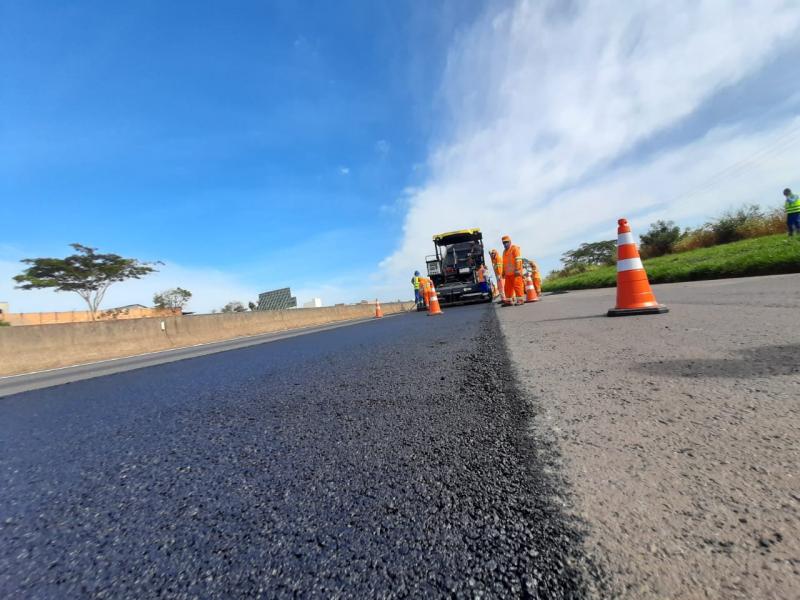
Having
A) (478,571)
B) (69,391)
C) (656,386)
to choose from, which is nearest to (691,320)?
(656,386)

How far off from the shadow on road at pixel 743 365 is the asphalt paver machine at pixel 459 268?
1299 centimetres

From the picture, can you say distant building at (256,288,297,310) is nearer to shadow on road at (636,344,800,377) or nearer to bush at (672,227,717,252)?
bush at (672,227,717,252)

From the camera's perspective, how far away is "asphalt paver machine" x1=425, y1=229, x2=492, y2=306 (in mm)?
15172

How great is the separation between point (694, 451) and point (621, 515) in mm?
449

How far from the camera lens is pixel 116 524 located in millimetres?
1086

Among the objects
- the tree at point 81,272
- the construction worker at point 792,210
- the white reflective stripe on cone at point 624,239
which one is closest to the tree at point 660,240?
the construction worker at point 792,210

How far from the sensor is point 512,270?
8922 millimetres

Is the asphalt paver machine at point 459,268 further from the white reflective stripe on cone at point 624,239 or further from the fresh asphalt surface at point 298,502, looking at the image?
the fresh asphalt surface at point 298,502

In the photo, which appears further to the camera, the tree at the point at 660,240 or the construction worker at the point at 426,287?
the tree at the point at 660,240

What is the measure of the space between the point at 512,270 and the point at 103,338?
10343 millimetres

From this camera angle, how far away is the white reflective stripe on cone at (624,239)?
4557mm

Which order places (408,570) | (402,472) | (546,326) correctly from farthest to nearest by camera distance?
(546,326) < (402,472) < (408,570)

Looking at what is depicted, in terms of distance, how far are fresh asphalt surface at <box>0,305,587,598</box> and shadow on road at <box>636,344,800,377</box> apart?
32.7 inches

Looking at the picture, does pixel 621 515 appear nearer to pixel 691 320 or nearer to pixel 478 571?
pixel 478 571
